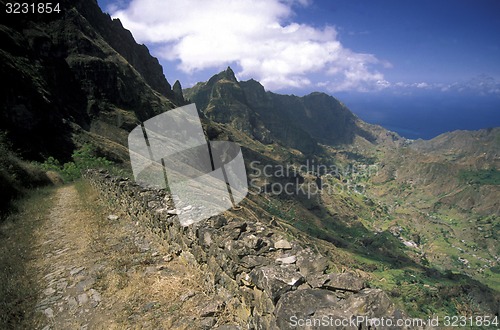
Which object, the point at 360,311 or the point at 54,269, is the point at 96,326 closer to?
the point at 54,269

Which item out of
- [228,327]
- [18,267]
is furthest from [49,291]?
[228,327]

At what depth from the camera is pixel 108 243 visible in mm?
11273

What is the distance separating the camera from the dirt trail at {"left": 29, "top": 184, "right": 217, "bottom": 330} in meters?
7.25

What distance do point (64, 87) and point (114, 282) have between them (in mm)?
102312

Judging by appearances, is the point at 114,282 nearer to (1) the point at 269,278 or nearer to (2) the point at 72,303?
(2) the point at 72,303

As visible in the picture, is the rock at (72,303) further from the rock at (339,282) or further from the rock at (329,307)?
the rock at (339,282)

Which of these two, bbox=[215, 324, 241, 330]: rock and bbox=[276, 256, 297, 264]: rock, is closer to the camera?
bbox=[276, 256, 297, 264]: rock

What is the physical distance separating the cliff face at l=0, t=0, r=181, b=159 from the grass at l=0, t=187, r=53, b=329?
31476 mm

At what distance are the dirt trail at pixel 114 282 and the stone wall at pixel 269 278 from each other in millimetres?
716

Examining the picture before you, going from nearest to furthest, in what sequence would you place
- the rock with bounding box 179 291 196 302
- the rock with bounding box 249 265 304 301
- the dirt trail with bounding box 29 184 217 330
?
the rock with bounding box 249 265 304 301 < the dirt trail with bounding box 29 184 217 330 < the rock with bounding box 179 291 196 302

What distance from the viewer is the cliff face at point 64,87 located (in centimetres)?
5178

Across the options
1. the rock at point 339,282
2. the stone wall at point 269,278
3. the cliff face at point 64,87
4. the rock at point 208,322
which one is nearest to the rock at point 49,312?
the stone wall at point 269,278

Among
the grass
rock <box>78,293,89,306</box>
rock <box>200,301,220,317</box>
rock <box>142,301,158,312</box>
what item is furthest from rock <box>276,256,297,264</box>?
the grass

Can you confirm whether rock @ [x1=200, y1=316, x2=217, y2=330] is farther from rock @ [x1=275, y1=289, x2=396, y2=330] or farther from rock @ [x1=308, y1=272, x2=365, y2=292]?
rock @ [x1=308, y1=272, x2=365, y2=292]
